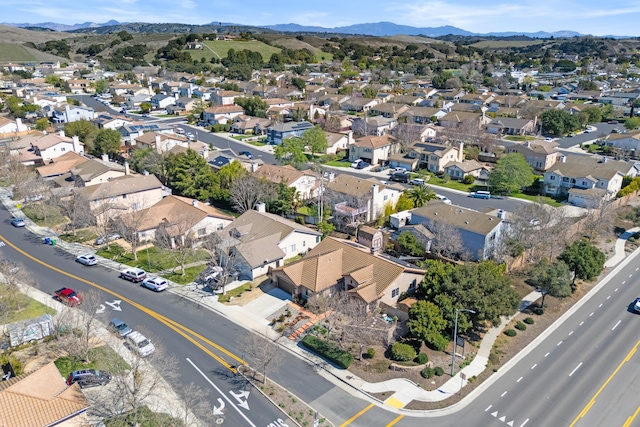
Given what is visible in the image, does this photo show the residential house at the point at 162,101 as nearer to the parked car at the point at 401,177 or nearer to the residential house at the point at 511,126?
the parked car at the point at 401,177

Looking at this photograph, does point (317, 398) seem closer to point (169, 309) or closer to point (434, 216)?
point (169, 309)

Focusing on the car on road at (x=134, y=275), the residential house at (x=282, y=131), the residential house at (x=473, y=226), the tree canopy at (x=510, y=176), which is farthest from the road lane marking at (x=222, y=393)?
the residential house at (x=282, y=131)

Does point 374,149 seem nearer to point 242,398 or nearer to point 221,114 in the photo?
point 221,114

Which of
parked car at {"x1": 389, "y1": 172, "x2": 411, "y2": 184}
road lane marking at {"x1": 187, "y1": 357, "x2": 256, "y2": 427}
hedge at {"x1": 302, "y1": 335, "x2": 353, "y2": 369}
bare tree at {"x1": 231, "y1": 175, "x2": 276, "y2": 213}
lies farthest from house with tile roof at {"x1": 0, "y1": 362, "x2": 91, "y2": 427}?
parked car at {"x1": 389, "y1": 172, "x2": 411, "y2": 184}

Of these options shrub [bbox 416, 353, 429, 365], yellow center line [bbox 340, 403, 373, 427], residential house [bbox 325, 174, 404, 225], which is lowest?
yellow center line [bbox 340, 403, 373, 427]

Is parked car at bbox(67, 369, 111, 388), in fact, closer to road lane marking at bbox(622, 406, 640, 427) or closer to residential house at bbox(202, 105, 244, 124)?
road lane marking at bbox(622, 406, 640, 427)

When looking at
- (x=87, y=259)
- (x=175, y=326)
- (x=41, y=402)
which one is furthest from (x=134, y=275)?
(x=41, y=402)
